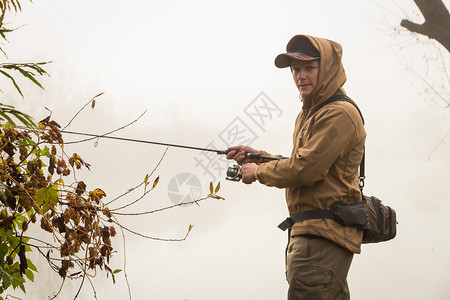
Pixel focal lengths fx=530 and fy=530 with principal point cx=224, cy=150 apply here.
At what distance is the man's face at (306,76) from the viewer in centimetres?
303

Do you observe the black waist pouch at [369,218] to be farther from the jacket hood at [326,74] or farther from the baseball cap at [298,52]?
the baseball cap at [298,52]

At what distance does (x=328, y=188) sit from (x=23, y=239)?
157cm

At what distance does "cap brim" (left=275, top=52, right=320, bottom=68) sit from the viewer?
9.84ft

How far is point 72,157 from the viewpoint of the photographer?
260cm

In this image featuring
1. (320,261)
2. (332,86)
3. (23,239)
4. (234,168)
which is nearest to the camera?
(23,239)

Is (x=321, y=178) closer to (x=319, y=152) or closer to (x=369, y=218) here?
(x=319, y=152)

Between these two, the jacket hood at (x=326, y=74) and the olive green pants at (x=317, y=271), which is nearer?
the olive green pants at (x=317, y=271)

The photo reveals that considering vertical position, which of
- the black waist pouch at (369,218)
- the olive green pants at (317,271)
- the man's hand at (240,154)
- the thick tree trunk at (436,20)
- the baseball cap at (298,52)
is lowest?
the olive green pants at (317,271)

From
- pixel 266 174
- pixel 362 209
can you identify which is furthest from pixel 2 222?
pixel 362 209

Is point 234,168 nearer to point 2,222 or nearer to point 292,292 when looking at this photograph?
point 292,292

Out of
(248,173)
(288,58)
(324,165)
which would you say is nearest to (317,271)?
(324,165)

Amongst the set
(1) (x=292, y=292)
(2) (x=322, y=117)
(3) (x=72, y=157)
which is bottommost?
(1) (x=292, y=292)

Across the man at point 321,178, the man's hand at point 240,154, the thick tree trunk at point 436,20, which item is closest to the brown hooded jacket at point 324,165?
the man at point 321,178

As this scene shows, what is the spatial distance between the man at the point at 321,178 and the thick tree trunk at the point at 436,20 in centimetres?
278
